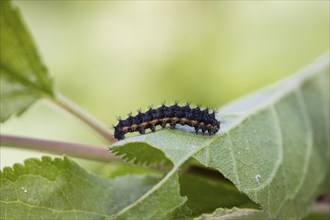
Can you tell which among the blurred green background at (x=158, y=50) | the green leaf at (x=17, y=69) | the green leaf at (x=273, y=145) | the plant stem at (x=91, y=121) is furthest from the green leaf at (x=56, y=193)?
the blurred green background at (x=158, y=50)

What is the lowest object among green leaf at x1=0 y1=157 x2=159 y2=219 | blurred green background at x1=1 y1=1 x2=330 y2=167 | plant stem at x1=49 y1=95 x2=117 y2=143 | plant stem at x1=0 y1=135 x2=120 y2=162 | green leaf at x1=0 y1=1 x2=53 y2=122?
green leaf at x1=0 y1=157 x2=159 y2=219

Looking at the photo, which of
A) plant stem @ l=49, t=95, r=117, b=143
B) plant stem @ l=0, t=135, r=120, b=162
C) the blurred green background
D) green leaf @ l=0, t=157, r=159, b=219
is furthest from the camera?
the blurred green background

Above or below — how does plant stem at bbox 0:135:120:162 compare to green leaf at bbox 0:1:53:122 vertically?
below

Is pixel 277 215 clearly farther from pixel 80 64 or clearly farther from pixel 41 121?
pixel 80 64

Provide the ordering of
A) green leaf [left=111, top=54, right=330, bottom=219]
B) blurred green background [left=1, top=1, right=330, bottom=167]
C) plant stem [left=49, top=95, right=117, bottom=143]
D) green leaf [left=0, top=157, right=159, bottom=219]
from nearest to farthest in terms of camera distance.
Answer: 1. green leaf [left=0, top=157, right=159, bottom=219]
2. green leaf [left=111, top=54, right=330, bottom=219]
3. plant stem [left=49, top=95, right=117, bottom=143]
4. blurred green background [left=1, top=1, right=330, bottom=167]

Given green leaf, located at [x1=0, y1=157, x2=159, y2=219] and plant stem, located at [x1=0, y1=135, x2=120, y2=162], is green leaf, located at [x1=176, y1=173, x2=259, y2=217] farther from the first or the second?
plant stem, located at [x1=0, y1=135, x2=120, y2=162]

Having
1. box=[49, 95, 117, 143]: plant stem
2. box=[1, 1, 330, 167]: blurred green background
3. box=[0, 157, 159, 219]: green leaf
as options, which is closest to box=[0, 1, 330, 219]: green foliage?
box=[0, 157, 159, 219]: green leaf
